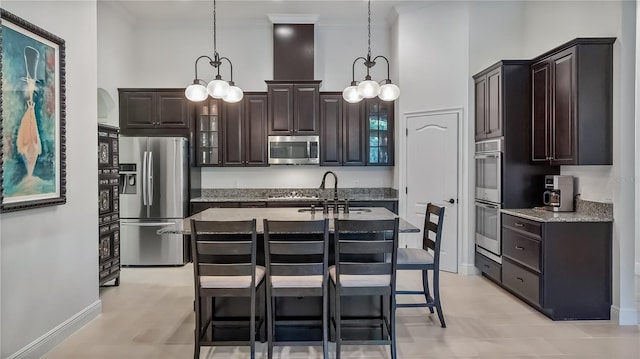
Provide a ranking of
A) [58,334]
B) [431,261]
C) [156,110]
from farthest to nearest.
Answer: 1. [156,110]
2. [431,261]
3. [58,334]

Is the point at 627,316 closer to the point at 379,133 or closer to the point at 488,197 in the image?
the point at 488,197

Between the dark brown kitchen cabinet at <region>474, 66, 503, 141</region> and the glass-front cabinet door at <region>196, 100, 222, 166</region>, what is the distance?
3.56 m

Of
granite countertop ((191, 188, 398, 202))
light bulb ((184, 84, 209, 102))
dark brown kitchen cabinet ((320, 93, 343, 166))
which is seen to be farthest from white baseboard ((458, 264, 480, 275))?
light bulb ((184, 84, 209, 102))

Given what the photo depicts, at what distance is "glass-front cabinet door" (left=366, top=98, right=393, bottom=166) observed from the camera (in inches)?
237

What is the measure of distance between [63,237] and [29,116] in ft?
3.08

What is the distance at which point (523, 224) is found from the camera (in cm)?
388

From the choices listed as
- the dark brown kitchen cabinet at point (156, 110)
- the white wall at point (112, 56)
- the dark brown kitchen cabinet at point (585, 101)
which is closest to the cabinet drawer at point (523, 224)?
the dark brown kitchen cabinet at point (585, 101)

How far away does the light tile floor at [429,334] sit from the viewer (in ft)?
9.66

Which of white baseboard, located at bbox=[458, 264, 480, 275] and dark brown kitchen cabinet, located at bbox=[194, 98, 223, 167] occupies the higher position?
dark brown kitchen cabinet, located at bbox=[194, 98, 223, 167]

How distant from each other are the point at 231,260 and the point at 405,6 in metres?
4.21

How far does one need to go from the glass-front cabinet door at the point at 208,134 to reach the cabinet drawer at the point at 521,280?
160 inches

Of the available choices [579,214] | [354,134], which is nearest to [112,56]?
[354,134]

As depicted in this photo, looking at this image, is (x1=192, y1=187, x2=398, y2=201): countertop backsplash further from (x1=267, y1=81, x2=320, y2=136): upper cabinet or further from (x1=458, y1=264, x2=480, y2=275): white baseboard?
(x1=458, y1=264, x2=480, y2=275): white baseboard

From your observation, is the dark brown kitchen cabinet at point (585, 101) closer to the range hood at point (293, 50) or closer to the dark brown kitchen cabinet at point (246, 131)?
the range hood at point (293, 50)
